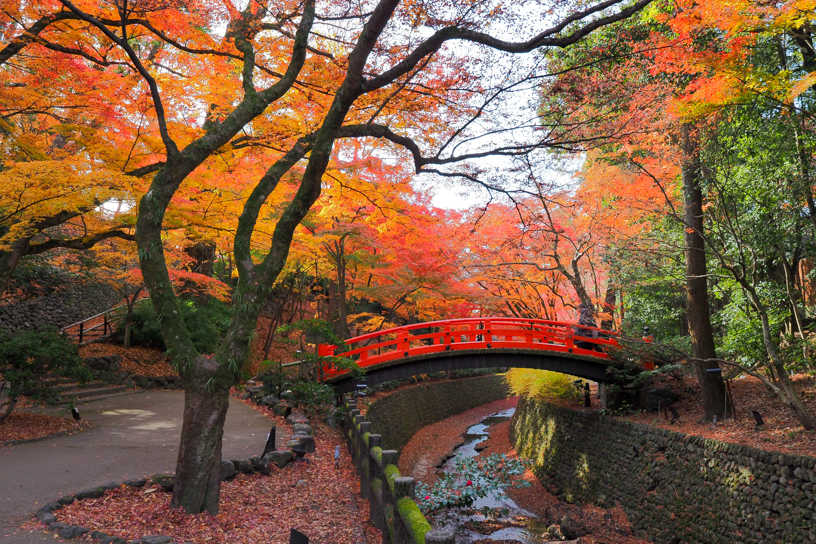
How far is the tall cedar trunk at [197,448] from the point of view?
16.4 feet

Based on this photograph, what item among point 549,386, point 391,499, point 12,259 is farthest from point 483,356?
point 12,259

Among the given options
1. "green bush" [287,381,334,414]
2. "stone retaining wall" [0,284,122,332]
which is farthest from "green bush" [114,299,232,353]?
"green bush" [287,381,334,414]

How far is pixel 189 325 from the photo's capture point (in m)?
15.8

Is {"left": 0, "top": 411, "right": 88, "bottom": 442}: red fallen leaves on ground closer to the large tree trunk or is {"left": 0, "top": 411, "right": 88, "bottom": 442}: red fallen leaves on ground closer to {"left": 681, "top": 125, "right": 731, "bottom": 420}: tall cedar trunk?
the large tree trunk

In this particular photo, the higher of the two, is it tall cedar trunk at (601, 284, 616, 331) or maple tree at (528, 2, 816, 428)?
maple tree at (528, 2, 816, 428)

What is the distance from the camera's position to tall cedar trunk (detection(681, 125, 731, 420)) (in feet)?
30.3

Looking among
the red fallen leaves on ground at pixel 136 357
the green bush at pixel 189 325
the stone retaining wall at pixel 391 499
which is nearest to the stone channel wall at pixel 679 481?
the stone retaining wall at pixel 391 499

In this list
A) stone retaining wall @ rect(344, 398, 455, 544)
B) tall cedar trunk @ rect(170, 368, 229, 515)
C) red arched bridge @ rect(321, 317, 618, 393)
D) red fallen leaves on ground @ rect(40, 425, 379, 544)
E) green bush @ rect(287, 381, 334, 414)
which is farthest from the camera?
red arched bridge @ rect(321, 317, 618, 393)

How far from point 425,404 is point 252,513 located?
13.7 m

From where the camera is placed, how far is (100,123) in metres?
9.88

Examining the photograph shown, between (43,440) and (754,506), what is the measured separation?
10.9 m

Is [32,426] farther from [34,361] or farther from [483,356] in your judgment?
[483,356]

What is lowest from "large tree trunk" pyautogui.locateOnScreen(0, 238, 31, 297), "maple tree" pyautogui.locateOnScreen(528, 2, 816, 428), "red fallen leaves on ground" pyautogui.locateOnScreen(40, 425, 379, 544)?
"red fallen leaves on ground" pyautogui.locateOnScreen(40, 425, 379, 544)

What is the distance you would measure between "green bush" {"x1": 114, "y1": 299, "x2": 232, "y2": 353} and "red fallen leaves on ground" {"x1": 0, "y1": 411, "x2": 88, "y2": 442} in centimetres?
628
